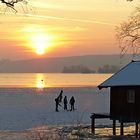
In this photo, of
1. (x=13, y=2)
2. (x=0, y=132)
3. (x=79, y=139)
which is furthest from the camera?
(x=0, y=132)

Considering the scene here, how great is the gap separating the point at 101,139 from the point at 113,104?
5467mm

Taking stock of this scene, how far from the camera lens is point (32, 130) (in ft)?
106

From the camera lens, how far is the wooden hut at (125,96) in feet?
107

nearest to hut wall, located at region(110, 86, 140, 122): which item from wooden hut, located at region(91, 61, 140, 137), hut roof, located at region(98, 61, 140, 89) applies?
wooden hut, located at region(91, 61, 140, 137)

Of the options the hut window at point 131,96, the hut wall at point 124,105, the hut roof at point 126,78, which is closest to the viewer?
the hut wall at point 124,105

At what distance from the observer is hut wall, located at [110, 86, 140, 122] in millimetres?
32531

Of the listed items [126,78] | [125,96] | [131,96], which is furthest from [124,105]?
[126,78]

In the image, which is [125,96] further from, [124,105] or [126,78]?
[126,78]

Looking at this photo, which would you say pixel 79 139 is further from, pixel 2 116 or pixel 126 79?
pixel 2 116

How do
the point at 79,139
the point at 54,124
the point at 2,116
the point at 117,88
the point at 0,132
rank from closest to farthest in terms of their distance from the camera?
the point at 79,139, the point at 0,132, the point at 117,88, the point at 54,124, the point at 2,116

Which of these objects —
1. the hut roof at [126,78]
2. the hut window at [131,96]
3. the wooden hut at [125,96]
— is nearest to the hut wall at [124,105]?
the wooden hut at [125,96]

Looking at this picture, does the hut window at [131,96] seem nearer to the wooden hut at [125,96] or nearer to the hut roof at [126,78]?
the wooden hut at [125,96]

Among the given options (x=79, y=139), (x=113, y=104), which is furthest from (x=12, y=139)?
(x=113, y=104)

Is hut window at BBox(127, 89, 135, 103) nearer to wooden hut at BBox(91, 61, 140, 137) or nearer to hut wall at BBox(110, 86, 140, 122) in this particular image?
wooden hut at BBox(91, 61, 140, 137)
